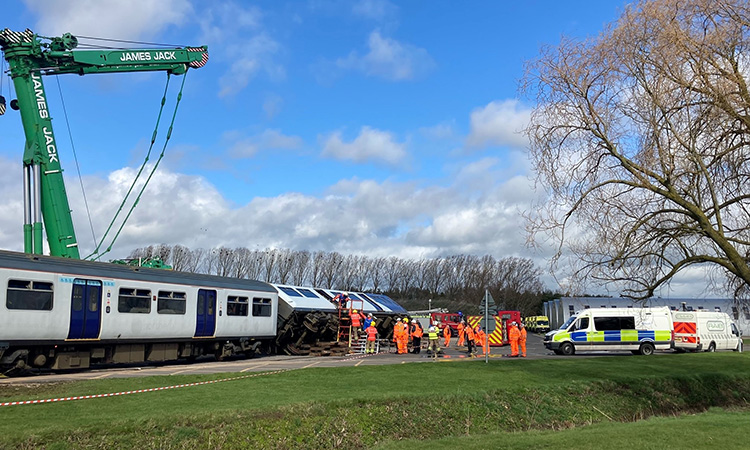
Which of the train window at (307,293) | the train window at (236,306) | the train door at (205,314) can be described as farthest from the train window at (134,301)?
the train window at (307,293)

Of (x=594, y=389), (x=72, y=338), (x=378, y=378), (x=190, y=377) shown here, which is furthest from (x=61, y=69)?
(x=594, y=389)

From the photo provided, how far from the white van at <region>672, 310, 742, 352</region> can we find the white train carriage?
21207 mm

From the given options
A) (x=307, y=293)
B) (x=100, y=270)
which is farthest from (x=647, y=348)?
(x=100, y=270)

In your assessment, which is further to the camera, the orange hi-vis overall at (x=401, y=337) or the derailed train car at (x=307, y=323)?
the orange hi-vis overall at (x=401, y=337)

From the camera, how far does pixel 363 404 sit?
43.4 feet

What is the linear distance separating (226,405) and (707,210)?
10309 millimetres

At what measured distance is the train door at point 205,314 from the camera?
918 inches

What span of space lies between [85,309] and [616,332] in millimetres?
23201

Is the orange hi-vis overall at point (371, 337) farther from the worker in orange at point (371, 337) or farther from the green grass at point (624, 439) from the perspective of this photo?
the green grass at point (624, 439)

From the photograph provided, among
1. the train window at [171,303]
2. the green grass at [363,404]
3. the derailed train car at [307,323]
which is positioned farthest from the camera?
the derailed train car at [307,323]

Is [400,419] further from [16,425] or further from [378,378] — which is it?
[16,425]

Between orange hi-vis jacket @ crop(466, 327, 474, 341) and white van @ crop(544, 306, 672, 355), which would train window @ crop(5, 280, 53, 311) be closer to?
orange hi-vis jacket @ crop(466, 327, 474, 341)

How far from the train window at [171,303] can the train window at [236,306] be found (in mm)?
2583

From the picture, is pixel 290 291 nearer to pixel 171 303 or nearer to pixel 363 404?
pixel 171 303
